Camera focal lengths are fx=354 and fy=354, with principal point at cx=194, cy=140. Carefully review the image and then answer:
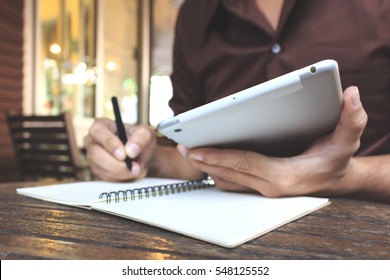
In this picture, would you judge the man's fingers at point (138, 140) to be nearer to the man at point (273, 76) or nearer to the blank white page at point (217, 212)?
the man at point (273, 76)

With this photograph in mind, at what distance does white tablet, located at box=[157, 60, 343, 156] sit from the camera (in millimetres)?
399

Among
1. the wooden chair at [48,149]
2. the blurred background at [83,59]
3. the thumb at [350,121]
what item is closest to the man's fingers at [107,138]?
the thumb at [350,121]

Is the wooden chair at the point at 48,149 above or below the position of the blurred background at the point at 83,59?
below

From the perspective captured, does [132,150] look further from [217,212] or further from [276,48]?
[276,48]

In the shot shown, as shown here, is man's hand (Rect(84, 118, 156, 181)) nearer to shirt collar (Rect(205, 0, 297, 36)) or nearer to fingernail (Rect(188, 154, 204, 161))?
fingernail (Rect(188, 154, 204, 161))

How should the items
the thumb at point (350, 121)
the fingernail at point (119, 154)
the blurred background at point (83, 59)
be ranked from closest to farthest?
the thumb at point (350, 121), the fingernail at point (119, 154), the blurred background at point (83, 59)

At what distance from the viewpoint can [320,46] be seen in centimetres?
89

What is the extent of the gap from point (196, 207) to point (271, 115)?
155 mm

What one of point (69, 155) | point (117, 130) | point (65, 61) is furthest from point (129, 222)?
point (65, 61)

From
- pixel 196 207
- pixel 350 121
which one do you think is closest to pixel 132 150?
pixel 196 207

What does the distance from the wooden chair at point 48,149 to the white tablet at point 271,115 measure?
153 cm

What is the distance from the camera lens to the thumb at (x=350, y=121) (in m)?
0.49

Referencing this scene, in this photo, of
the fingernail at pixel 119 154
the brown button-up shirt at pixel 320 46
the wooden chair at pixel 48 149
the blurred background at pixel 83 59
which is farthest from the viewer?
the blurred background at pixel 83 59

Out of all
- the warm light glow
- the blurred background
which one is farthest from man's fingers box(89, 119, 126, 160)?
the warm light glow
